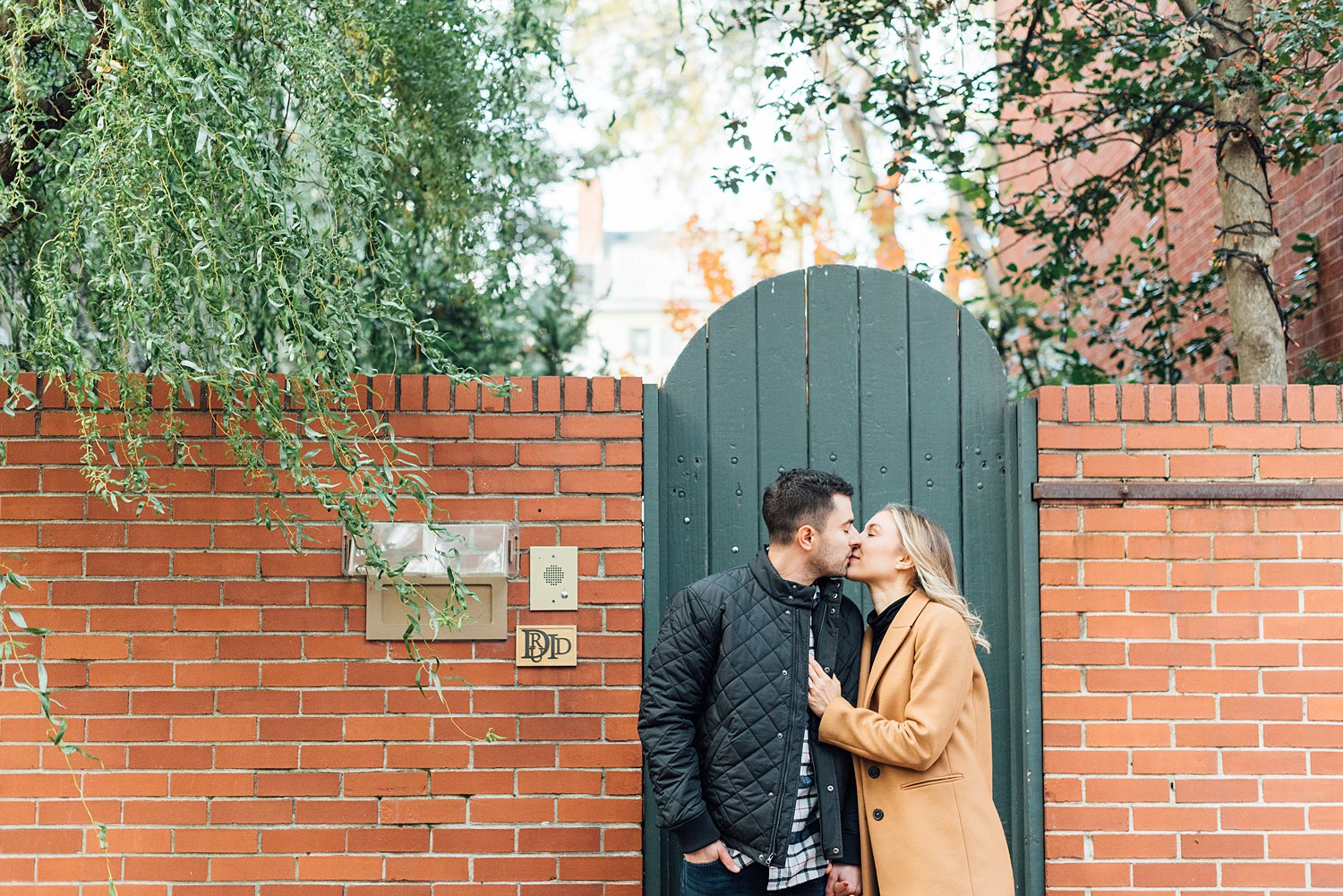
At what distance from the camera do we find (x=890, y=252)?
601 inches

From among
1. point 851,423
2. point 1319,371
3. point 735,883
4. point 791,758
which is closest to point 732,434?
point 851,423

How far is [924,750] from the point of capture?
9.69 ft

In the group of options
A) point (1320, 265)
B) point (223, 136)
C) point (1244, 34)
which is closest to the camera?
point (223, 136)

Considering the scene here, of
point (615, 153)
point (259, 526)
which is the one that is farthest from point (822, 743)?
point (615, 153)

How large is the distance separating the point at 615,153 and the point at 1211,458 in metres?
8.03

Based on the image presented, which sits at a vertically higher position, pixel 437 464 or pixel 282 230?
pixel 282 230

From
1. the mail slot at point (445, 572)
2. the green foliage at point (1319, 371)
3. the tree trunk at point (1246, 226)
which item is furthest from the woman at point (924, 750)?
the green foliage at point (1319, 371)

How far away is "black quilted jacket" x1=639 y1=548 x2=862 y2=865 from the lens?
299 cm

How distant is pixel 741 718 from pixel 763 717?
2.2 inches

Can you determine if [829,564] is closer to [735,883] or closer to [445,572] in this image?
[735,883]

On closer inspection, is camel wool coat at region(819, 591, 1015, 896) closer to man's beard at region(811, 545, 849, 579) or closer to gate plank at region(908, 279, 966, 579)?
man's beard at region(811, 545, 849, 579)

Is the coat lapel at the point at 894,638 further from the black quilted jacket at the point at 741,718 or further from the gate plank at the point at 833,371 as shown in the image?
the gate plank at the point at 833,371

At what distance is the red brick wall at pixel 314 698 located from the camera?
3.53m

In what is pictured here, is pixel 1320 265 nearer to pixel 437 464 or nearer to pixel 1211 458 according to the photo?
pixel 1211 458
